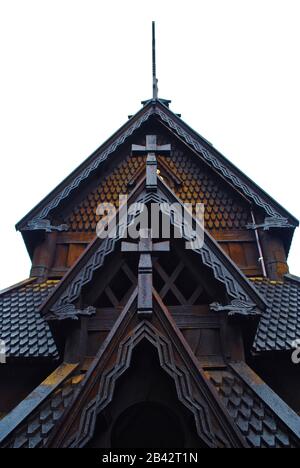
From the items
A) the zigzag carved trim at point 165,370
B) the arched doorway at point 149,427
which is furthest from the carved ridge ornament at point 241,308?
the arched doorway at point 149,427

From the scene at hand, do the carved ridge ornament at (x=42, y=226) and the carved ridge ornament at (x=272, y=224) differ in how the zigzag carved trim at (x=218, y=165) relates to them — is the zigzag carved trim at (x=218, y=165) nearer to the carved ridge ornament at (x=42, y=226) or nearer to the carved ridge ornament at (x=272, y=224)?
the carved ridge ornament at (x=272, y=224)

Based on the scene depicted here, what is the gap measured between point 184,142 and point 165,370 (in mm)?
7154

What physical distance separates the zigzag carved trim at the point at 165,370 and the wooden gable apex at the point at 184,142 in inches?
195

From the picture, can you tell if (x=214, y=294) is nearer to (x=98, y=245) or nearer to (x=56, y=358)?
(x=98, y=245)

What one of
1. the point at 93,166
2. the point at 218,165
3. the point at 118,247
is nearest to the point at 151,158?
the point at 118,247

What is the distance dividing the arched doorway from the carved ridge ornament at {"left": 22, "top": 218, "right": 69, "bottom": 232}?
4.98 meters

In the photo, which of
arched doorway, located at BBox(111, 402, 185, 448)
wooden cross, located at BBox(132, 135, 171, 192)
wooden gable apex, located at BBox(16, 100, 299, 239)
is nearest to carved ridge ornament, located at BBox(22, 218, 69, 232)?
wooden gable apex, located at BBox(16, 100, 299, 239)

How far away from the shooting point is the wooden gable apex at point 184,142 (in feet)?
31.6

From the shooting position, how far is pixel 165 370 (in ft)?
16.0

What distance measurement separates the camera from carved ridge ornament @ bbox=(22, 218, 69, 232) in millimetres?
9438

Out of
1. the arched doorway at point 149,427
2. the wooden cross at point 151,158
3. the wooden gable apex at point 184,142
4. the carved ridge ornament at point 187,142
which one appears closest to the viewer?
the arched doorway at point 149,427

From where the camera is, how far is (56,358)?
685cm

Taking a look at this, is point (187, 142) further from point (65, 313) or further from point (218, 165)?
point (65, 313)

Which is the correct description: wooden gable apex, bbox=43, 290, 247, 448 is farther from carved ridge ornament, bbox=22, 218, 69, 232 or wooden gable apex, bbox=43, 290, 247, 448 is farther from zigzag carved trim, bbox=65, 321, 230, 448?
carved ridge ornament, bbox=22, 218, 69, 232
